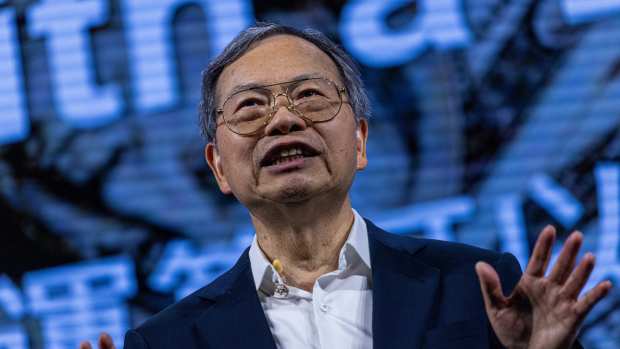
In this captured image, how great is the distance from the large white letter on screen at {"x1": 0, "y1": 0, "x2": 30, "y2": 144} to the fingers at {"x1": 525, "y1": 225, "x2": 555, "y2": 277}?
314 cm

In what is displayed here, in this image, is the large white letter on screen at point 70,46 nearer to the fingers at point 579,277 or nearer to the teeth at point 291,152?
the teeth at point 291,152

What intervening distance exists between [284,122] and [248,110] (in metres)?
0.11

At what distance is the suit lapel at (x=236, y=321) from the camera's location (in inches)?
68.2

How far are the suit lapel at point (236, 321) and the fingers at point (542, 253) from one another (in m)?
0.53

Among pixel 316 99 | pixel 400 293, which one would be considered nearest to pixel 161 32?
pixel 316 99

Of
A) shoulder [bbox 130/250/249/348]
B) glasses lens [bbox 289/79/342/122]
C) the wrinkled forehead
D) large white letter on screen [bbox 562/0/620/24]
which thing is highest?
large white letter on screen [bbox 562/0/620/24]

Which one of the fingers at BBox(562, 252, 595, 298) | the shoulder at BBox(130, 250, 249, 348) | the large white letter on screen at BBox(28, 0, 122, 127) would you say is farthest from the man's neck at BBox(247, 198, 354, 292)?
the large white letter on screen at BBox(28, 0, 122, 127)

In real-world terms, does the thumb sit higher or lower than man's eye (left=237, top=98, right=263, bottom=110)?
lower

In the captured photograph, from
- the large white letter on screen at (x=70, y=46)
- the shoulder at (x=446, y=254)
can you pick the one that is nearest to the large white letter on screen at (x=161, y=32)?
the large white letter on screen at (x=70, y=46)

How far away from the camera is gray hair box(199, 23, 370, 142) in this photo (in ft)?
6.44

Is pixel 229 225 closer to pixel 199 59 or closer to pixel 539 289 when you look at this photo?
pixel 199 59

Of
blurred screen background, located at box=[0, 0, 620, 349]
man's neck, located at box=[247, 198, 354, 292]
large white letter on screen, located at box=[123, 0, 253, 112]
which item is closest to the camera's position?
man's neck, located at box=[247, 198, 354, 292]

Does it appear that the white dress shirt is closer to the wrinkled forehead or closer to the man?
the man

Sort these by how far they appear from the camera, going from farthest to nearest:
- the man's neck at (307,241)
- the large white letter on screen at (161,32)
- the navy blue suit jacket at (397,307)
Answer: the large white letter on screen at (161,32) < the man's neck at (307,241) < the navy blue suit jacket at (397,307)
